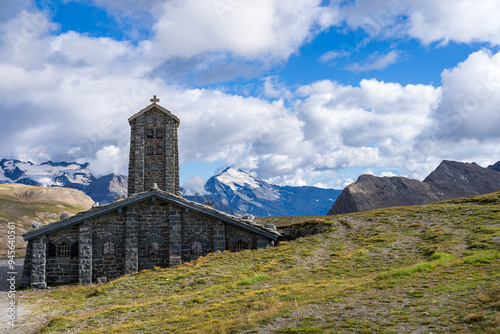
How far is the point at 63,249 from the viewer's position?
2633 cm

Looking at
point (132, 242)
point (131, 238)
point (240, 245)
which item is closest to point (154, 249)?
point (132, 242)

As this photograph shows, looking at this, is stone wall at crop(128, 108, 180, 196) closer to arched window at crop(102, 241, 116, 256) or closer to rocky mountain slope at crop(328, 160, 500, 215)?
arched window at crop(102, 241, 116, 256)

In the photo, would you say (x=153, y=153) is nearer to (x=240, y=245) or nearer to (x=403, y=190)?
(x=240, y=245)

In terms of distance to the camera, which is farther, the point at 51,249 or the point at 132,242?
the point at 132,242

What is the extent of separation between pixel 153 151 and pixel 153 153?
225mm

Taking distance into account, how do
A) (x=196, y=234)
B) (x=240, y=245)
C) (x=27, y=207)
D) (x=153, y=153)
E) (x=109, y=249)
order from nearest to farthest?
(x=109, y=249) → (x=196, y=234) → (x=240, y=245) → (x=153, y=153) → (x=27, y=207)

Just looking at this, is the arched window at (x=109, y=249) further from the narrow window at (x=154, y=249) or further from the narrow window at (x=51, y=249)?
the narrow window at (x=51, y=249)

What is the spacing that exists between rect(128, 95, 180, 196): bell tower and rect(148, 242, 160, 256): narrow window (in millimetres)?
10984

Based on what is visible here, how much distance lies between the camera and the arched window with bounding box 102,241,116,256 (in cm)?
2675

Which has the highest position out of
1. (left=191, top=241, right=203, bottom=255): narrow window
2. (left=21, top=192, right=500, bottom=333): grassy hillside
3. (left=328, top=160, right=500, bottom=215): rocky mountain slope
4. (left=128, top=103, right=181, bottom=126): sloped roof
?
(left=328, top=160, right=500, bottom=215): rocky mountain slope

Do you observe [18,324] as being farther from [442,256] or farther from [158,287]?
[442,256]

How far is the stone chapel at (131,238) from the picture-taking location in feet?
84.9

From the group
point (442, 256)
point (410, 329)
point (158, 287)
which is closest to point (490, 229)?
point (442, 256)

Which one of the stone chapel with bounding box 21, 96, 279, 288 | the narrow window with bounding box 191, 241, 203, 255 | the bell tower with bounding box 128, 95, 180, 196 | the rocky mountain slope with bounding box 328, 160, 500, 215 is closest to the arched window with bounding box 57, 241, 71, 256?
the stone chapel with bounding box 21, 96, 279, 288
